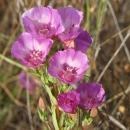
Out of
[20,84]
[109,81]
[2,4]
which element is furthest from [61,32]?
[2,4]

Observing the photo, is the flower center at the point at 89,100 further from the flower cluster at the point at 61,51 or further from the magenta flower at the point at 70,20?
the magenta flower at the point at 70,20

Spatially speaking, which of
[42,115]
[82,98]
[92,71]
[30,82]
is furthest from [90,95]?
[30,82]

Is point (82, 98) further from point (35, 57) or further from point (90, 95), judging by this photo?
point (35, 57)

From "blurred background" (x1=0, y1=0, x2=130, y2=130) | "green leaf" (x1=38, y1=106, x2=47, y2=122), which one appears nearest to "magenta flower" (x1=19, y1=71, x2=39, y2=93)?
"blurred background" (x1=0, y1=0, x2=130, y2=130)

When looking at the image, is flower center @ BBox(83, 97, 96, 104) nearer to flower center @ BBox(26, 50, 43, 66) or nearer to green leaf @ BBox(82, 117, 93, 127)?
green leaf @ BBox(82, 117, 93, 127)

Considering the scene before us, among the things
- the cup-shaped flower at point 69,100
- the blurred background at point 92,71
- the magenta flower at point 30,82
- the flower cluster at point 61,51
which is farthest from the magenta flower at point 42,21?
the magenta flower at point 30,82

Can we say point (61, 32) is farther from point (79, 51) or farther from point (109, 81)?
point (109, 81)

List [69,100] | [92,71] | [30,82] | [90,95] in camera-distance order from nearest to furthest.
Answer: [69,100] → [90,95] → [92,71] → [30,82]
